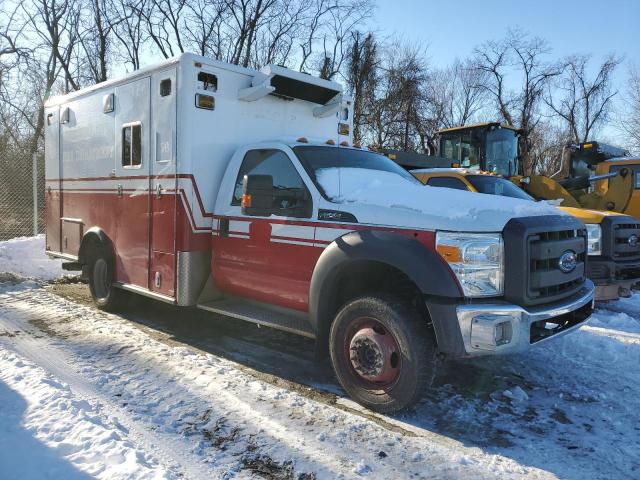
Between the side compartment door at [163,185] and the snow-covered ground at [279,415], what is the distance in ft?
2.52

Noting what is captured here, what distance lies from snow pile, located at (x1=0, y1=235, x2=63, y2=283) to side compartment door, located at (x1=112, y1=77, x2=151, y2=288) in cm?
385

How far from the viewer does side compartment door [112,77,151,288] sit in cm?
587

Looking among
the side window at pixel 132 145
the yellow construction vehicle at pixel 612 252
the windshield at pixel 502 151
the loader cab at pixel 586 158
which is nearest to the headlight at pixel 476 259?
the yellow construction vehicle at pixel 612 252

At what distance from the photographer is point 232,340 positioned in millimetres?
5754

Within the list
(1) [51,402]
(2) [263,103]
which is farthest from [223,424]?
(2) [263,103]

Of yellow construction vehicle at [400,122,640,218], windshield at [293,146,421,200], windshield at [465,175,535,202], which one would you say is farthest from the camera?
yellow construction vehicle at [400,122,640,218]

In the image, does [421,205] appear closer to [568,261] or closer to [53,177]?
[568,261]

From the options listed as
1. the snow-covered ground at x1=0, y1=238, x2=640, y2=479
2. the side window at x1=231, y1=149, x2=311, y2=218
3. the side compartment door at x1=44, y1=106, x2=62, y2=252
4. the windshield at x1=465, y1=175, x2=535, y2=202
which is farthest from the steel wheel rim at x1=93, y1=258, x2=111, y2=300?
the windshield at x1=465, y1=175, x2=535, y2=202

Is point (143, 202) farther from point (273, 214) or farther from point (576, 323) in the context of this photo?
point (576, 323)

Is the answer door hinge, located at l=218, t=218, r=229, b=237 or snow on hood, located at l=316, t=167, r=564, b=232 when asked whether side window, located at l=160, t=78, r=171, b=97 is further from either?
snow on hood, located at l=316, t=167, r=564, b=232

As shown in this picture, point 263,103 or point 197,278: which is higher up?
point 263,103

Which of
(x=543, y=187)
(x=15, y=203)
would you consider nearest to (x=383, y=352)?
(x=543, y=187)

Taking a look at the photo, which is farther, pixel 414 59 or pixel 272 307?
pixel 414 59

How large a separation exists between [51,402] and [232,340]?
226cm
